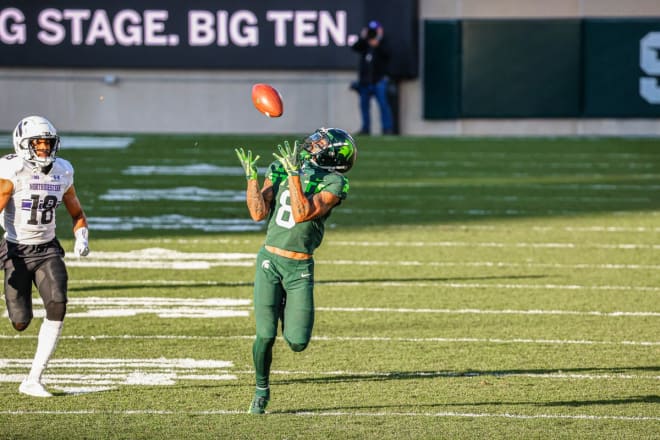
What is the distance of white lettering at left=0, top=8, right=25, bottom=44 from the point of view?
2447cm

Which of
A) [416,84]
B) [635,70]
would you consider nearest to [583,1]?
[635,70]

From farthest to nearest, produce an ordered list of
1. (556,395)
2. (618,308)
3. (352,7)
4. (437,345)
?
(352,7) < (618,308) < (437,345) < (556,395)

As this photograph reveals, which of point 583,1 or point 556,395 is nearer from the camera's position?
point 556,395

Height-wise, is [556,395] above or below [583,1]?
below

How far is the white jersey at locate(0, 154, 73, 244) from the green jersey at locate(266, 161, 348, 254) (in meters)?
1.39

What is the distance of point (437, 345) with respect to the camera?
32.6ft

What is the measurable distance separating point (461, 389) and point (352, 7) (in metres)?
16.4

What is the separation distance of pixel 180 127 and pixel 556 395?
17.9 m

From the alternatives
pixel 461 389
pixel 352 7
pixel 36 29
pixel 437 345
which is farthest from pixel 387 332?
pixel 36 29

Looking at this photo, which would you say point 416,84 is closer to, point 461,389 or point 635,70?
point 635,70

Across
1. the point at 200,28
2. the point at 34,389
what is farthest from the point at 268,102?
the point at 200,28

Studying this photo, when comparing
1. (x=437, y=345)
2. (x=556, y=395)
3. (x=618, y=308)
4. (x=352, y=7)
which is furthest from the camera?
(x=352, y=7)

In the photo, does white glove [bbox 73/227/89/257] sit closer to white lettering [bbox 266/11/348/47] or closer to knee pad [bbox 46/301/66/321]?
knee pad [bbox 46/301/66/321]

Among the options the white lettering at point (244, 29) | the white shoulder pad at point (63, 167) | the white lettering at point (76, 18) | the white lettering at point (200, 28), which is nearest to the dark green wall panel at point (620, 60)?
the white lettering at point (244, 29)
